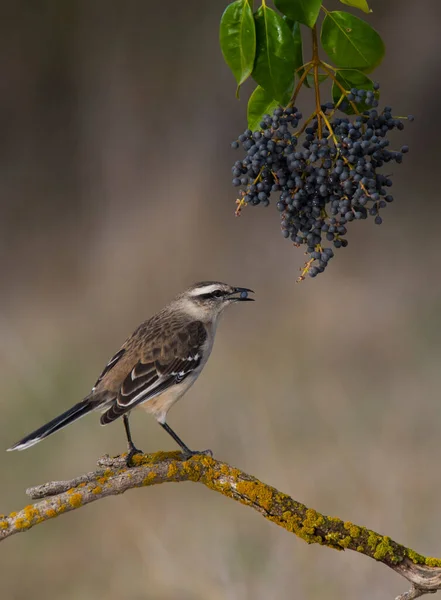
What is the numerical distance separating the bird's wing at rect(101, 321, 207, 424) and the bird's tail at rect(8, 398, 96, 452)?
0.05 m

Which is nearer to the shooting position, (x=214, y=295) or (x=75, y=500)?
(x=75, y=500)

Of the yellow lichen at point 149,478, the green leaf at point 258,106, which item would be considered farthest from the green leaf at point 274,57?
the yellow lichen at point 149,478

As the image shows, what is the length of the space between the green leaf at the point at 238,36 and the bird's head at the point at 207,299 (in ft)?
2.77

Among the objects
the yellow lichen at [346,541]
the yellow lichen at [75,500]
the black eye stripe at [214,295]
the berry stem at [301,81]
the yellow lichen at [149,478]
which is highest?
the black eye stripe at [214,295]

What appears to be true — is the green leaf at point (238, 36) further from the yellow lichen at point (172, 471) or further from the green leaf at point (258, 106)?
the yellow lichen at point (172, 471)

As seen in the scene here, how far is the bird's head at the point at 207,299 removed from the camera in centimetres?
222

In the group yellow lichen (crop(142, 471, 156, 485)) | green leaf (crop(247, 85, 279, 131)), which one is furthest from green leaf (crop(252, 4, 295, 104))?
yellow lichen (crop(142, 471, 156, 485))

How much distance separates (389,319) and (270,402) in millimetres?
801

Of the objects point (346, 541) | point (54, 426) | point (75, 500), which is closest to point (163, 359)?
point (54, 426)

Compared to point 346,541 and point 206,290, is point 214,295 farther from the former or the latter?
point 346,541

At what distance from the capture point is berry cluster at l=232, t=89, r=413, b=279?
1.38 meters

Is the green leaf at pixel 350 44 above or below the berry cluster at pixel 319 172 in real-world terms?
above

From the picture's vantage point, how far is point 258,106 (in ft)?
5.15

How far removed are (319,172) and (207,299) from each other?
92 centimetres
